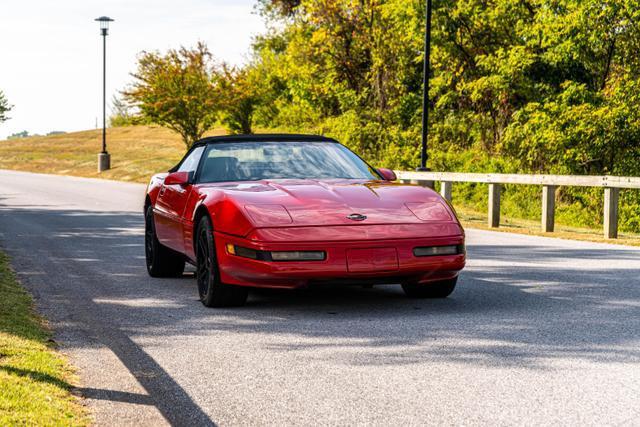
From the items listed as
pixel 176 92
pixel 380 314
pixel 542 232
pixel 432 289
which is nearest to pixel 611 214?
pixel 542 232

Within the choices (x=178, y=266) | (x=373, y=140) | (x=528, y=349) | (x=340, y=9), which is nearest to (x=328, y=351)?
(x=528, y=349)

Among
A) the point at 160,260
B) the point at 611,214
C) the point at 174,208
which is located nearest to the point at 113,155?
the point at 611,214

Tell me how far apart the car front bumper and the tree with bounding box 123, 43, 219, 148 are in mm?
39471

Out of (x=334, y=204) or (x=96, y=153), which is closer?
(x=334, y=204)

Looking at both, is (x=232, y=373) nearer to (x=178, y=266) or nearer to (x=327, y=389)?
(x=327, y=389)

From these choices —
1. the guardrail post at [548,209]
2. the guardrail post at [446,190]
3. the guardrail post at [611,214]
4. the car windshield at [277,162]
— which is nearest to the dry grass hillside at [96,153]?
the guardrail post at [446,190]

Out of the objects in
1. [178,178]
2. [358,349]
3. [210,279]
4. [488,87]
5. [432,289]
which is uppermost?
[488,87]

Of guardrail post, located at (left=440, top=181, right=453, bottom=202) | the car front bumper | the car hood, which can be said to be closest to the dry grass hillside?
guardrail post, located at (left=440, top=181, right=453, bottom=202)

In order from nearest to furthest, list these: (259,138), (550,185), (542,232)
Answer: (259,138) → (542,232) → (550,185)

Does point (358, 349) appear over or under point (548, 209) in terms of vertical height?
under

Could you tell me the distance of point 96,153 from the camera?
71.0 meters

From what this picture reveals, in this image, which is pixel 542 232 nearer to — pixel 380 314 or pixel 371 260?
pixel 380 314

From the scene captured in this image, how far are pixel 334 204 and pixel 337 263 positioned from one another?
1.76 feet

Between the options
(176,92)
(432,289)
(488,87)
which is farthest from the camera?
(176,92)
